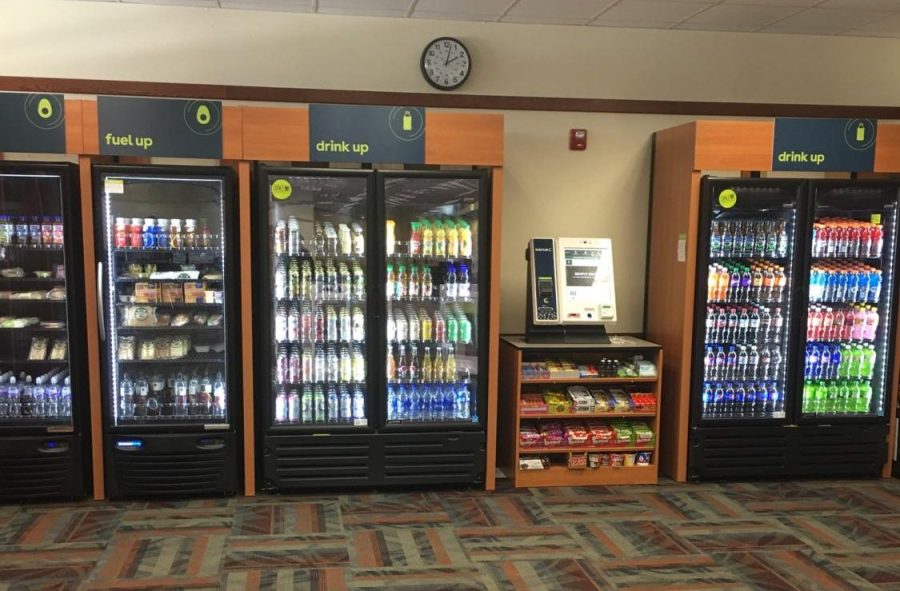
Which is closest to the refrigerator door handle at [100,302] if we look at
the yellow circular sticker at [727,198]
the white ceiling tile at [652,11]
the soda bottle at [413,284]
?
the soda bottle at [413,284]

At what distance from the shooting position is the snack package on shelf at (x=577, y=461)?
462 cm

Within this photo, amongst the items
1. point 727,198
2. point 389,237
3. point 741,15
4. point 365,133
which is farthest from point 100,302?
point 741,15

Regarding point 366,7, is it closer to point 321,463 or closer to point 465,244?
point 465,244

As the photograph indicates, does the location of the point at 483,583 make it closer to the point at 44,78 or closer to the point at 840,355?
the point at 840,355

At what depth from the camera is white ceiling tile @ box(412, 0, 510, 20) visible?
15.2 feet

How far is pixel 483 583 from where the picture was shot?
10.9 feet

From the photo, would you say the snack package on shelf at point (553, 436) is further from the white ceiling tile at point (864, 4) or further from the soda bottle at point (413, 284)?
the white ceiling tile at point (864, 4)

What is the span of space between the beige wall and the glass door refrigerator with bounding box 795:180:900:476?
1.17 meters

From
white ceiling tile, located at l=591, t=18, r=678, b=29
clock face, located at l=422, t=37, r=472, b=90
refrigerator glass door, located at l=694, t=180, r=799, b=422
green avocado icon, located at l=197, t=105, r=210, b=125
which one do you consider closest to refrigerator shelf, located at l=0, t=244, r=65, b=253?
green avocado icon, located at l=197, t=105, r=210, b=125

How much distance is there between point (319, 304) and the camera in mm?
4484

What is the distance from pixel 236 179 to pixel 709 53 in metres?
3.64

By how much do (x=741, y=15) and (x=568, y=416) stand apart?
308 centimetres

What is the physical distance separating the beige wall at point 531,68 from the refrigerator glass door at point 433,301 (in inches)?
30.5

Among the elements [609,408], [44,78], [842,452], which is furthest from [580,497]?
[44,78]
